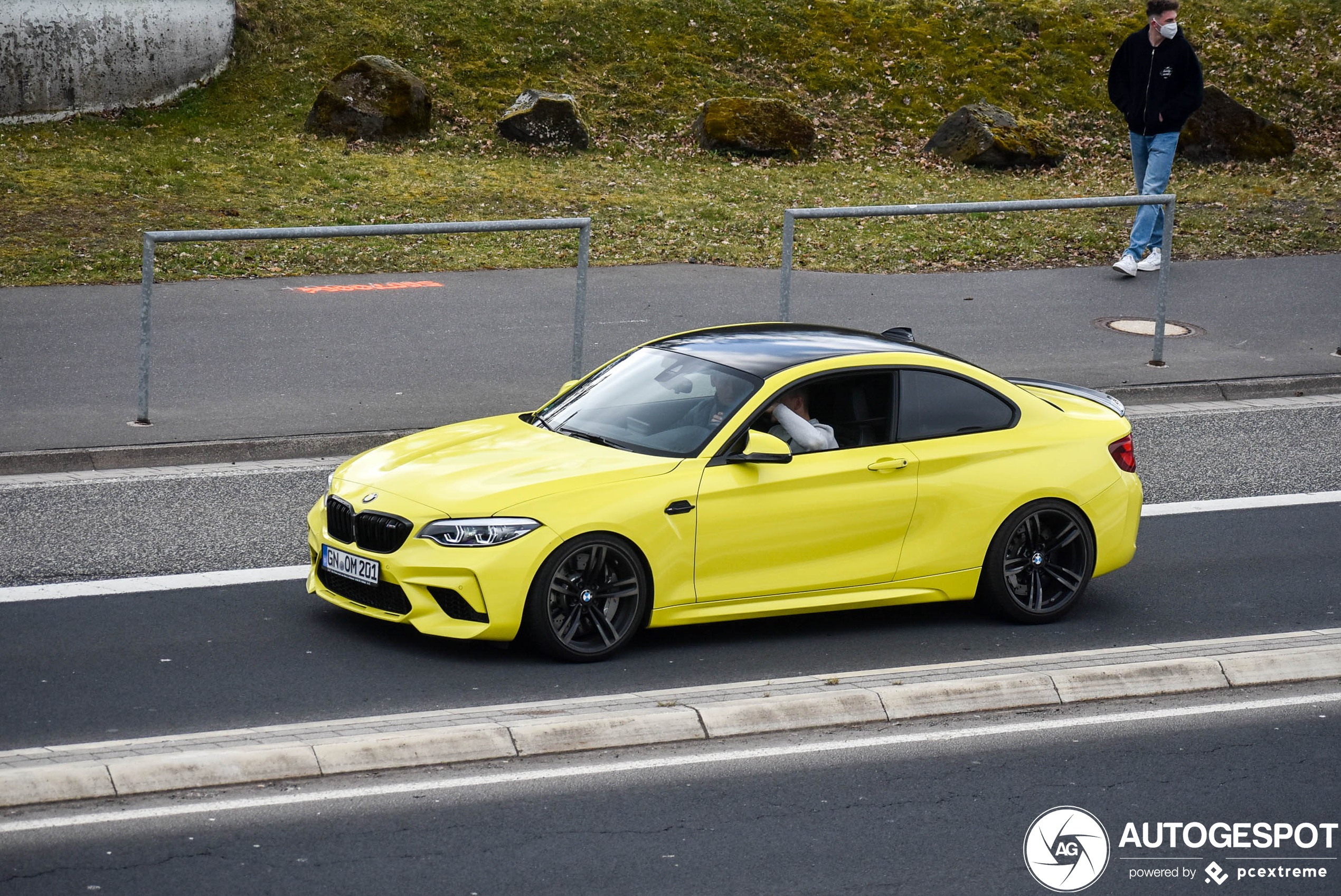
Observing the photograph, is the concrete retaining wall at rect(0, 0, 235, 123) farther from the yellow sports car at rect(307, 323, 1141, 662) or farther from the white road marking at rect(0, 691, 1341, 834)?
the white road marking at rect(0, 691, 1341, 834)

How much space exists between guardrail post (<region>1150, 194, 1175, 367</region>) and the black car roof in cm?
639

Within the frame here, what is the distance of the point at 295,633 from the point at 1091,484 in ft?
13.4

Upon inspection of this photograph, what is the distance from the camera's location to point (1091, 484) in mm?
8438

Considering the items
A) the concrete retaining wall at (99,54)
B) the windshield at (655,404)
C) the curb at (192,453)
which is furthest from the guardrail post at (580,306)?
the concrete retaining wall at (99,54)

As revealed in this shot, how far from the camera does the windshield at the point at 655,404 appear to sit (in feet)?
25.9

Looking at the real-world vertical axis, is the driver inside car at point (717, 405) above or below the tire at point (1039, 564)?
above

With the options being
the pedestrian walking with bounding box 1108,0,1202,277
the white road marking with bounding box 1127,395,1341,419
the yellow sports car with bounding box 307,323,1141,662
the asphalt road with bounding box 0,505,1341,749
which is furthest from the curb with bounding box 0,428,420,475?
the pedestrian walking with bounding box 1108,0,1202,277

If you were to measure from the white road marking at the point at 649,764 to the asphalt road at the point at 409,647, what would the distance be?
74 cm

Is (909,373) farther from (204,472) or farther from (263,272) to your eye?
(263,272)

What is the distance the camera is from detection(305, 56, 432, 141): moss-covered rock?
2573 centimetres

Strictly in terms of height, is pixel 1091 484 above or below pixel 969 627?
above

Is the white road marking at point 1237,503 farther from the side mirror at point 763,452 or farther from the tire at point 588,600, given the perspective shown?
the tire at point 588,600

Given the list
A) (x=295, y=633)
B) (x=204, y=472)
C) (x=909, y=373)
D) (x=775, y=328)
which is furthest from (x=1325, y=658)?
(x=204, y=472)

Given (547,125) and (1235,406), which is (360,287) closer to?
(1235,406)
